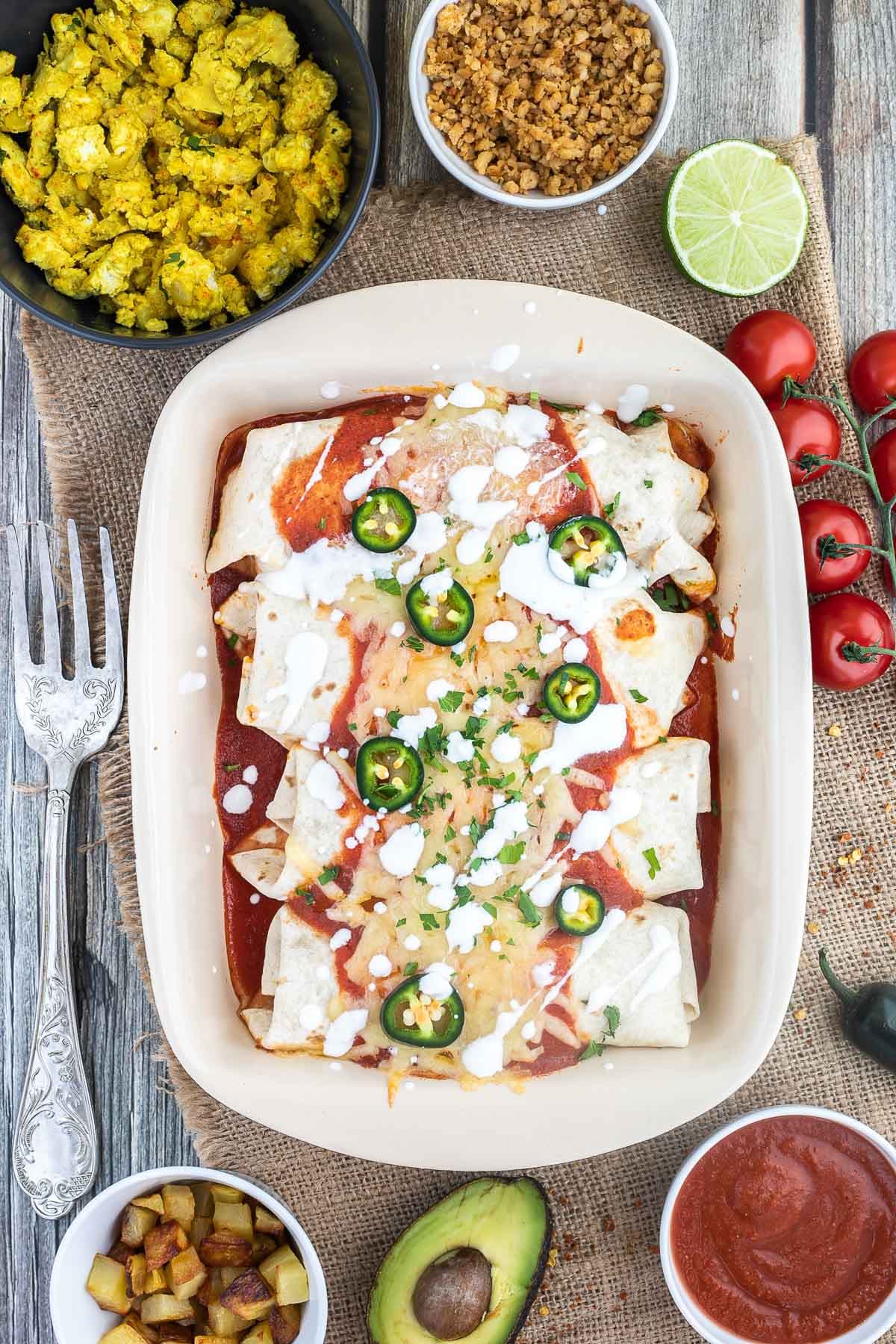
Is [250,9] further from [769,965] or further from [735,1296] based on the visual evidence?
[735,1296]

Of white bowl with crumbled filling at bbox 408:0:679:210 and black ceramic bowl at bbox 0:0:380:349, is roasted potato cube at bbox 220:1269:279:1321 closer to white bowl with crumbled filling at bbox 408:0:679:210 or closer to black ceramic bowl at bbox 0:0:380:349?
black ceramic bowl at bbox 0:0:380:349

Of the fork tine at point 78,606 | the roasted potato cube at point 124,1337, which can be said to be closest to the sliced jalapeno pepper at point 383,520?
the fork tine at point 78,606

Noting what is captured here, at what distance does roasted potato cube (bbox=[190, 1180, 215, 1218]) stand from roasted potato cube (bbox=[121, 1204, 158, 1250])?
0.11 m

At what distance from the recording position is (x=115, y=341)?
2514 mm

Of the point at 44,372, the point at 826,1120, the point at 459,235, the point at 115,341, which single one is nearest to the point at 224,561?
the point at 115,341

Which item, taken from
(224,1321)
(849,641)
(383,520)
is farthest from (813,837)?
(224,1321)

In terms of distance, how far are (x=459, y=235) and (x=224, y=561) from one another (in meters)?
1.12

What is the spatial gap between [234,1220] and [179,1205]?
0.50ft

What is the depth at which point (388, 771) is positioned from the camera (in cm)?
259

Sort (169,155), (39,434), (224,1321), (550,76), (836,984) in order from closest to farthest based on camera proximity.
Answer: (169,155), (550,76), (224,1321), (836,984), (39,434)

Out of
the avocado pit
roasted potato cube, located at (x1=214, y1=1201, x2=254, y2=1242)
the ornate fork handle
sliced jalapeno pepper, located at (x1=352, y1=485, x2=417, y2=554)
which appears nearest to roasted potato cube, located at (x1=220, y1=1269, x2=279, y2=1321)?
roasted potato cube, located at (x1=214, y1=1201, x2=254, y2=1242)

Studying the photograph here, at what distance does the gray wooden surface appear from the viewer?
9.86ft

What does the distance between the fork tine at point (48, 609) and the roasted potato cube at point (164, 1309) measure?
1.69 metres

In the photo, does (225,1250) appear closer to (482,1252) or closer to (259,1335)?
(259,1335)
